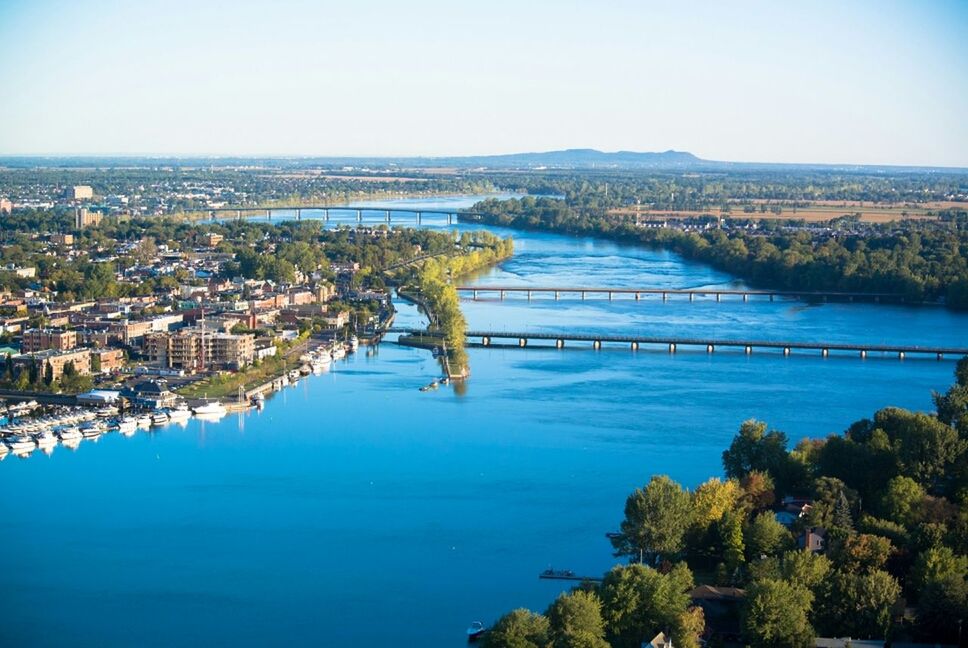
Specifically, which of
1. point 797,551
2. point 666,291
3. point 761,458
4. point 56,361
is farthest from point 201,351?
point 666,291

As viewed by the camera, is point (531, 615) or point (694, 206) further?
point (694, 206)

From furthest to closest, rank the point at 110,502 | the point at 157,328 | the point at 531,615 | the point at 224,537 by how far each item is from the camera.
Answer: the point at 157,328 → the point at 110,502 → the point at 224,537 → the point at 531,615

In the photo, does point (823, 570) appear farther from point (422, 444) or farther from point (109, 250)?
point (109, 250)

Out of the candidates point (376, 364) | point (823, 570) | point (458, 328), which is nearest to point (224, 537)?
point (823, 570)

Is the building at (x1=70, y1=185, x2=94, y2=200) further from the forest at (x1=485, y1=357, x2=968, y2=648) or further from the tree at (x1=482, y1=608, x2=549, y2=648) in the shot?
the tree at (x1=482, y1=608, x2=549, y2=648)

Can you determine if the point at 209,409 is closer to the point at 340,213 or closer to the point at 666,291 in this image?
the point at 666,291

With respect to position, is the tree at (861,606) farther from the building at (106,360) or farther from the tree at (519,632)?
the building at (106,360)

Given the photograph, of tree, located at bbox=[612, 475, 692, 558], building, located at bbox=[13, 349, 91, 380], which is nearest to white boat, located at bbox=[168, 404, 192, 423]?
building, located at bbox=[13, 349, 91, 380]
